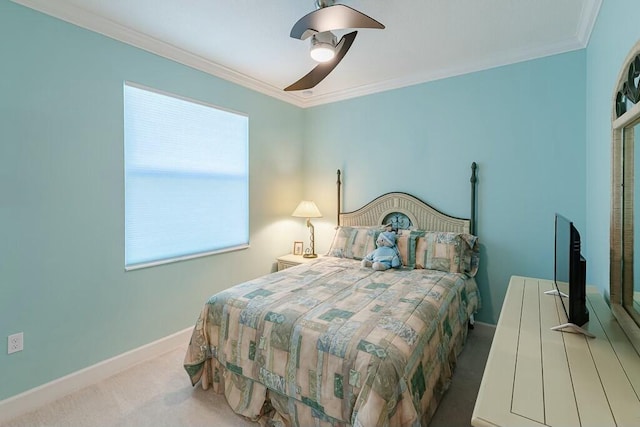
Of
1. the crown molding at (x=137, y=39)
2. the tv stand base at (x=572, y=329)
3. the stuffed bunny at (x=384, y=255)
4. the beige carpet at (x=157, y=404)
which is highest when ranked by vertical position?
the crown molding at (x=137, y=39)

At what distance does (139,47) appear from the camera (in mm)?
2596

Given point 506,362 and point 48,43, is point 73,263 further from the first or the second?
point 506,362

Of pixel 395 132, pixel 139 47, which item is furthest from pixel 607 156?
pixel 139 47

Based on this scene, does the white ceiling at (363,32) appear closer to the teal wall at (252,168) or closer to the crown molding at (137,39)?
the crown molding at (137,39)

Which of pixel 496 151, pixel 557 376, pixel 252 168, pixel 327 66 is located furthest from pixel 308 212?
pixel 557 376

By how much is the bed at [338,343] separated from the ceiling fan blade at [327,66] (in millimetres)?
1610

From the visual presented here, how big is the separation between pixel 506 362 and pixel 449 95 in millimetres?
Result: 2822

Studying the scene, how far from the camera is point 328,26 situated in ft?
5.74

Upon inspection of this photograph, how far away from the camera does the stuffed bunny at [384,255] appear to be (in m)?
2.93

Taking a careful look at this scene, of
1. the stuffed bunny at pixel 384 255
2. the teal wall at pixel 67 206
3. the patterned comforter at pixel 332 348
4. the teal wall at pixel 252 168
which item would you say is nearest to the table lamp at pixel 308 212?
the teal wall at pixel 252 168

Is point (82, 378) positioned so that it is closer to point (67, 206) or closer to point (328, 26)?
point (67, 206)

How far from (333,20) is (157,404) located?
264 cm

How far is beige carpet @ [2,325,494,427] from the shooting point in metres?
1.91

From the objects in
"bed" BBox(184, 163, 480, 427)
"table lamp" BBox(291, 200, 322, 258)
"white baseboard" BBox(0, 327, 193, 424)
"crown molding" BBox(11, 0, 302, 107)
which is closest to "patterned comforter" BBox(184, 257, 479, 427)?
"bed" BBox(184, 163, 480, 427)
